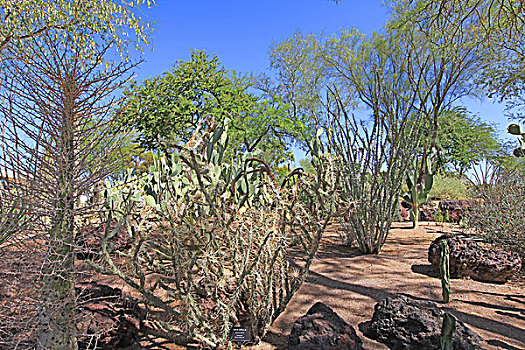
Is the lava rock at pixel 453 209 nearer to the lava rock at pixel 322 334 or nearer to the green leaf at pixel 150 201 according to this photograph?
the green leaf at pixel 150 201

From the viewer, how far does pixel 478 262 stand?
3.65 metres

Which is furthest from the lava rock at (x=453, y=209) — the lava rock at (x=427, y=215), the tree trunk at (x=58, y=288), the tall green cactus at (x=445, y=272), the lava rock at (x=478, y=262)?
the tree trunk at (x=58, y=288)

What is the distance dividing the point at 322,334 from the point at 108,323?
1.36 meters

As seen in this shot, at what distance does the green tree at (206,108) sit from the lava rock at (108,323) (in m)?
10.1

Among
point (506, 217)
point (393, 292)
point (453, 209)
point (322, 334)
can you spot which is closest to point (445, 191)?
point (453, 209)

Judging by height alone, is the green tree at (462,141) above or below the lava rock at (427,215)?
→ above

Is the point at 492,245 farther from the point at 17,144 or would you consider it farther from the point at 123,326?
the point at 17,144

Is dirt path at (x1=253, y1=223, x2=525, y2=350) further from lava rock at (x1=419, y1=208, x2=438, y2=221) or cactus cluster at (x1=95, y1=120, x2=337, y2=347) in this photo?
lava rock at (x1=419, y1=208, x2=438, y2=221)

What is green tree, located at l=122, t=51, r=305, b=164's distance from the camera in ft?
42.1

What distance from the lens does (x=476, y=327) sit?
2.62m

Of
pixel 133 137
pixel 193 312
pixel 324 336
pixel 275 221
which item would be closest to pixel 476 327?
pixel 324 336

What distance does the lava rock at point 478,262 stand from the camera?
360cm

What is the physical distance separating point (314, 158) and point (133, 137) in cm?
297

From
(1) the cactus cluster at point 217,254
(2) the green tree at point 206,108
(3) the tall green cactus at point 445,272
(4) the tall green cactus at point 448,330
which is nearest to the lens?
(4) the tall green cactus at point 448,330
